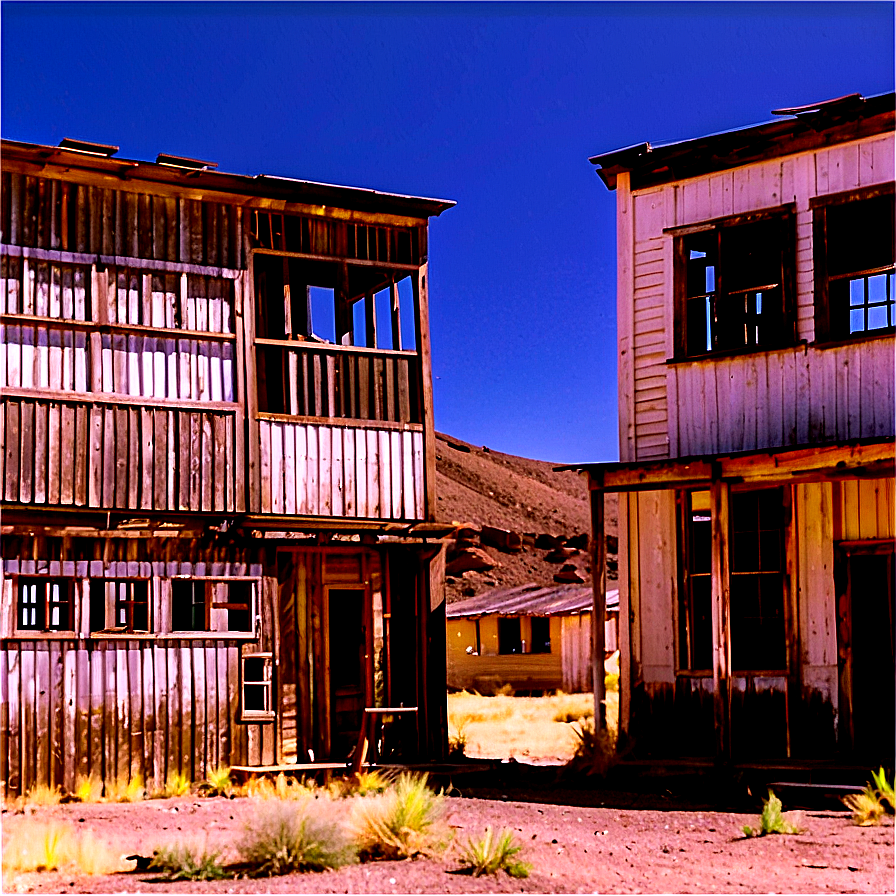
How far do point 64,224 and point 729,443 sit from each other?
26.7ft

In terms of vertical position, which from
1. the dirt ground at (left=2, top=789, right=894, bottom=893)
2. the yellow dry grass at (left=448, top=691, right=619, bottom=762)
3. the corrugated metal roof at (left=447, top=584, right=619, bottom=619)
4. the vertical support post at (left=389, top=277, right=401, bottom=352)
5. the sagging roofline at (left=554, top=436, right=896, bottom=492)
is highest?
the vertical support post at (left=389, top=277, right=401, bottom=352)

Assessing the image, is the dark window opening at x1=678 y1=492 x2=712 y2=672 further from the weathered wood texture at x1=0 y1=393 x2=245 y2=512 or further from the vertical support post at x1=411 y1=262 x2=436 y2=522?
the weathered wood texture at x1=0 y1=393 x2=245 y2=512

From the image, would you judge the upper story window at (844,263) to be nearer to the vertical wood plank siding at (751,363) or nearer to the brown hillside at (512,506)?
the vertical wood plank siding at (751,363)

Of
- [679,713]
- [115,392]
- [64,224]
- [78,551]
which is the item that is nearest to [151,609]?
[78,551]

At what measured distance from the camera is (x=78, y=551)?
1666 cm

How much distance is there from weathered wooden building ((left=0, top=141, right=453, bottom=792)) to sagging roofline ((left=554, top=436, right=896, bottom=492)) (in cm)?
297

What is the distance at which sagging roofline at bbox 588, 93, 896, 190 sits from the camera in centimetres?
1673

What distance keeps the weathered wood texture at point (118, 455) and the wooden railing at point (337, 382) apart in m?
0.88

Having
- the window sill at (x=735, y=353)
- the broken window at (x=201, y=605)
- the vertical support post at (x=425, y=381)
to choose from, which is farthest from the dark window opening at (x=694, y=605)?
the broken window at (x=201, y=605)

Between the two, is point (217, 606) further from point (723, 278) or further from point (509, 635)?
point (509, 635)

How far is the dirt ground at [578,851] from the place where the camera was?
35.4 ft

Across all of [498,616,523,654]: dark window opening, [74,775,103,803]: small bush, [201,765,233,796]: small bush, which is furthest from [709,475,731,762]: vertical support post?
[498,616,523,654]: dark window opening

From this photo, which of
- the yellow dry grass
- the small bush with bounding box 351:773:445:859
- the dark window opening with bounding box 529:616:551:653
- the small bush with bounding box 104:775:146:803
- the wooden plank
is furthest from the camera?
the dark window opening with bounding box 529:616:551:653

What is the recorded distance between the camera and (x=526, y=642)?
40031 mm
